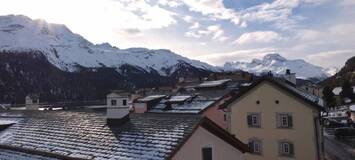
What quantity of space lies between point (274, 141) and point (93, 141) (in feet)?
60.0

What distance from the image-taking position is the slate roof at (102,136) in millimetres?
21892

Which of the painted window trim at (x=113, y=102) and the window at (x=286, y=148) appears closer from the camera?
the painted window trim at (x=113, y=102)

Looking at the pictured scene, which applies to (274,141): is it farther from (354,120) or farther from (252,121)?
(354,120)

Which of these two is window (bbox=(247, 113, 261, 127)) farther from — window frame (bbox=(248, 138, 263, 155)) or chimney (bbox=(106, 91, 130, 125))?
chimney (bbox=(106, 91, 130, 125))

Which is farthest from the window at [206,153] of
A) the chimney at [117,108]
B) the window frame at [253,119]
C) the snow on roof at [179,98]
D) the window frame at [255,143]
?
the snow on roof at [179,98]

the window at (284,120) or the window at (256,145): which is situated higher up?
the window at (284,120)

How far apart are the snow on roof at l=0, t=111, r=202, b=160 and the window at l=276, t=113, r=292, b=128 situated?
14.3 metres

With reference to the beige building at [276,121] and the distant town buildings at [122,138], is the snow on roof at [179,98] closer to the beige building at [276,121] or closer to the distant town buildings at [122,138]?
the beige building at [276,121]

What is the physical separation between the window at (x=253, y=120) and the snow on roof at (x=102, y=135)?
14160 mm

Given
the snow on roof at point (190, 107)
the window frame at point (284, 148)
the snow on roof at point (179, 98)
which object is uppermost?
the snow on roof at point (179, 98)

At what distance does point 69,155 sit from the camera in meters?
23.5

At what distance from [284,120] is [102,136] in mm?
17875

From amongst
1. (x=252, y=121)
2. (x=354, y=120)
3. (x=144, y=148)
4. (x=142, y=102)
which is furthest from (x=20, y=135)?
(x=354, y=120)

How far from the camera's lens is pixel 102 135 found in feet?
81.6
